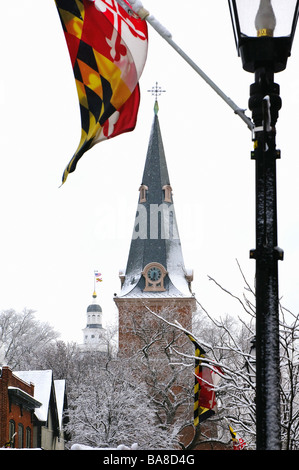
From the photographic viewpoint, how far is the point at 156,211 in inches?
2662

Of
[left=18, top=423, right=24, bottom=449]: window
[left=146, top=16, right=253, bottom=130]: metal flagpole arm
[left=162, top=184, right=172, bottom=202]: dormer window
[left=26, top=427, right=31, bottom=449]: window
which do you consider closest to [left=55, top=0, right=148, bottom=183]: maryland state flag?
[left=146, top=16, right=253, bottom=130]: metal flagpole arm

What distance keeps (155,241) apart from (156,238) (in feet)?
0.93

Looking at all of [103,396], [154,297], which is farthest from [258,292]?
[154,297]

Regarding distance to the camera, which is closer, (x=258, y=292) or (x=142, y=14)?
(x=258, y=292)

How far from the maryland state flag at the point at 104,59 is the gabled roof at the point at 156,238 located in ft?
181

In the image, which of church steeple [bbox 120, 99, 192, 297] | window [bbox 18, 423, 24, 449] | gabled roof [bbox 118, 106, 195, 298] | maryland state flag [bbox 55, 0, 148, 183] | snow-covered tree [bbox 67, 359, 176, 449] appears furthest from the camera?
gabled roof [bbox 118, 106, 195, 298]

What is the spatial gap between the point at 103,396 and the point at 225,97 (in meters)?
38.6

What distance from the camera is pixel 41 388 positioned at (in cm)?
4084

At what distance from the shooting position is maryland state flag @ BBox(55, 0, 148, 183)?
7383mm

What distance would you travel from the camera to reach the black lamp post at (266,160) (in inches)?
169

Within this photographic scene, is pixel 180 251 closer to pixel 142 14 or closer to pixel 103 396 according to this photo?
pixel 103 396

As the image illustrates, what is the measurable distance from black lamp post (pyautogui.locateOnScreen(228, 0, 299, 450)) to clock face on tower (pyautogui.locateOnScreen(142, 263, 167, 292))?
59069 millimetres

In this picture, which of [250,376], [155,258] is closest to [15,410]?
[250,376]

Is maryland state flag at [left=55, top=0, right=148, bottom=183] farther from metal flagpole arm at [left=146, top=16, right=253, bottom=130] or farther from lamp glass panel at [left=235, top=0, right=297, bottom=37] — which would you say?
lamp glass panel at [left=235, top=0, right=297, bottom=37]
